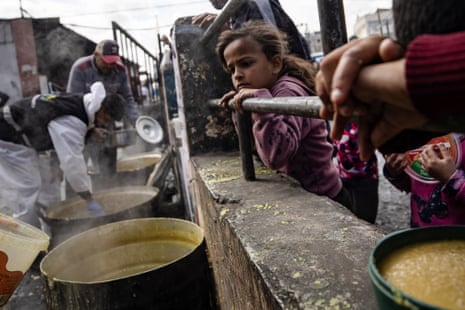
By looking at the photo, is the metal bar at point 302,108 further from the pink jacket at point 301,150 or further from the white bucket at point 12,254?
the white bucket at point 12,254

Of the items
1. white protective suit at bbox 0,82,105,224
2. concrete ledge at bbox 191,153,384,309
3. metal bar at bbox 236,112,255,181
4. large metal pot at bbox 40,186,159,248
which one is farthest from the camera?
white protective suit at bbox 0,82,105,224

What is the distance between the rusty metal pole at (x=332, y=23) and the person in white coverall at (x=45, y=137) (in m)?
2.91

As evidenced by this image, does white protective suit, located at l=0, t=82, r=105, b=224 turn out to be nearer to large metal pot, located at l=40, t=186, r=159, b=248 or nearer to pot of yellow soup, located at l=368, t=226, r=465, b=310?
large metal pot, located at l=40, t=186, r=159, b=248

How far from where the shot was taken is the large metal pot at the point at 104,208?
2.61m

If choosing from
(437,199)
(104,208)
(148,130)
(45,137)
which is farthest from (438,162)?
(148,130)

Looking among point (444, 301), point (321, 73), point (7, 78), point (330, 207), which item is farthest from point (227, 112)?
point (7, 78)

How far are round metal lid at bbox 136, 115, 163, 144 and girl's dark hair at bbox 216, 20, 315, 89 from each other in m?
3.75

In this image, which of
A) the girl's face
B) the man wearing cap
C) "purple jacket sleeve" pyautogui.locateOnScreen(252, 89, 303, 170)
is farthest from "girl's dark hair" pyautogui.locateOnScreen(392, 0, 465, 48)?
the man wearing cap

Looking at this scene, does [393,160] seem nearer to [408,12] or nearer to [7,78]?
[408,12]

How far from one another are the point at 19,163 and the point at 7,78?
315 inches

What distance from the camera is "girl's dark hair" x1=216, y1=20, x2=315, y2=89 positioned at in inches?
75.7

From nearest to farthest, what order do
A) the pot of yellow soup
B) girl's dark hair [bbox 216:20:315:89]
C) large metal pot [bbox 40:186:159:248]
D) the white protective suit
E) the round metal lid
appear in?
the pot of yellow soup, girl's dark hair [bbox 216:20:315:89], large metal pot [bbox 40:186:159:248], the white protective suit, the round metal lid

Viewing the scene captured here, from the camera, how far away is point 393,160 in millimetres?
1887

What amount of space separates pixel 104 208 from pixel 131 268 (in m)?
1.69
